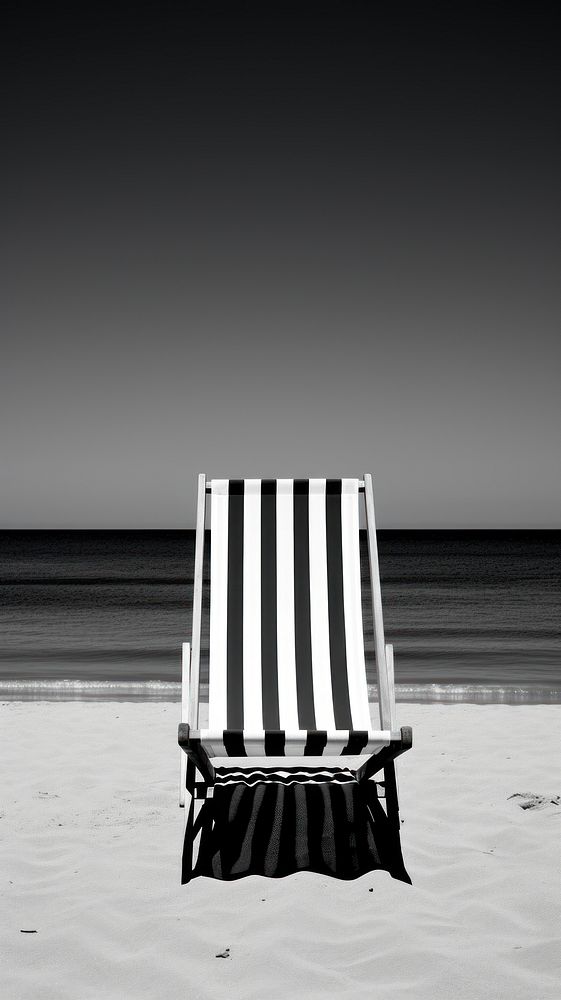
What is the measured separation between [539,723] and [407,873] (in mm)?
2399

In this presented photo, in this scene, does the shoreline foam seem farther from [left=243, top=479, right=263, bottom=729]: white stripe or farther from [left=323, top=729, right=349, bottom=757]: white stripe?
[left=323, top=729, right=349, bottom=757]: white stripe

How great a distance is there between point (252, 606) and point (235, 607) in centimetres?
7

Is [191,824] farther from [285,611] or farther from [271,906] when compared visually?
[285,611]

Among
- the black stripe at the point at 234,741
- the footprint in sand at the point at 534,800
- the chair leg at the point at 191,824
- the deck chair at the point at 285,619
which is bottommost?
the footprint in sand at the point at 534,800

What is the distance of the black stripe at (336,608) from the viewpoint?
2609 mm

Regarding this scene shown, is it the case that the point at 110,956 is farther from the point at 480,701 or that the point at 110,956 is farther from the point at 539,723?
the point at 480,701

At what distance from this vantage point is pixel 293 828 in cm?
259

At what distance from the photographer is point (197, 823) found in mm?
2600

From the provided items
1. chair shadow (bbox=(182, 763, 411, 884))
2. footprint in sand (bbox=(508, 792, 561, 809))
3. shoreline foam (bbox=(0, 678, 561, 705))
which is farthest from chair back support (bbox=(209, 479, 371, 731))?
shoreline foam (bbox=(0, 678, 561, 705))

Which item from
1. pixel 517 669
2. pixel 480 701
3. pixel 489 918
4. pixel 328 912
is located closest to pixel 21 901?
pixel 328 912

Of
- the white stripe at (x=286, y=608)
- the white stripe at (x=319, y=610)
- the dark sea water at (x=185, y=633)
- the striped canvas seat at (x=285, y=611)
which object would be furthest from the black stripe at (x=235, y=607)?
the dark sea water at (x=185, y=633)

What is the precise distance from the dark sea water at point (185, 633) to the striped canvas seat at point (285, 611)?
321 centimetres

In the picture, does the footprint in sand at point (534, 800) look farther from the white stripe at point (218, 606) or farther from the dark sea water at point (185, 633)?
the dark sea water at point (185, 633)

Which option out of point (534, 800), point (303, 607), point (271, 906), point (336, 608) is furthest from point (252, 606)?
point (534, 800)
